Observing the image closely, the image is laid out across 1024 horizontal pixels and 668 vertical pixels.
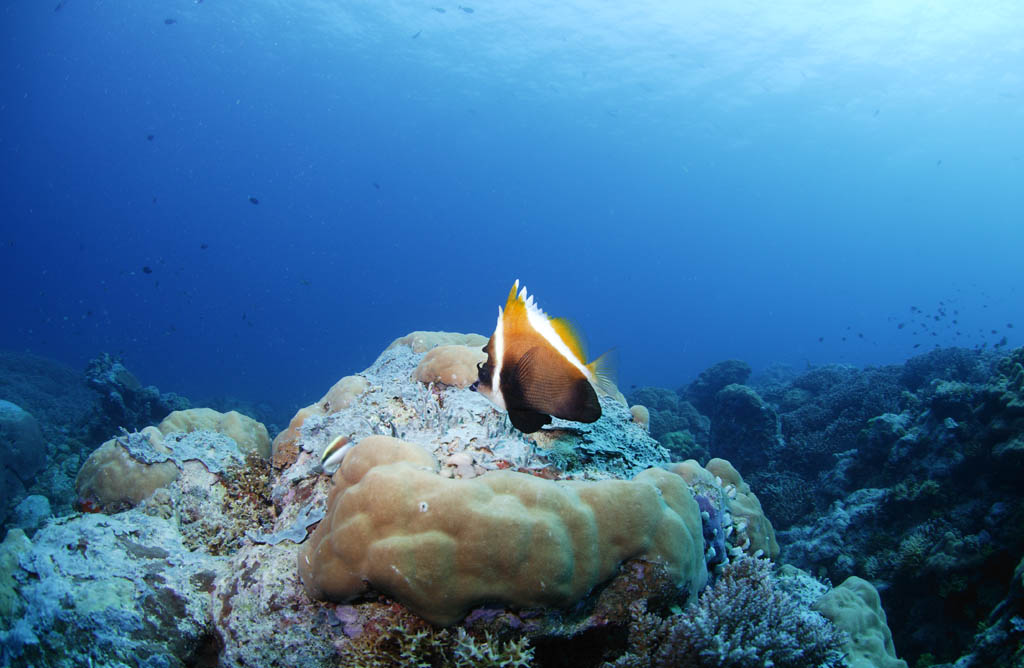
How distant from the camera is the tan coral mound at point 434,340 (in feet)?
18.4

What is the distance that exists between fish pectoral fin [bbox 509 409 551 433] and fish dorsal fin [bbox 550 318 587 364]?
30cm

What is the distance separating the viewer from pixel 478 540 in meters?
2.13

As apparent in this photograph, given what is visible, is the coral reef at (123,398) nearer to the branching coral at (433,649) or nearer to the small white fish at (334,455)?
the small white fish at (334,455)

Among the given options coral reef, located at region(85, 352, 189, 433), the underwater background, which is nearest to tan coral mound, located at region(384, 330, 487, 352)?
the underwater background

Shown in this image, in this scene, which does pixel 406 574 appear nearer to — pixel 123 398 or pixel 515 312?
pixel 515 312

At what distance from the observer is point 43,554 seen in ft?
8.69

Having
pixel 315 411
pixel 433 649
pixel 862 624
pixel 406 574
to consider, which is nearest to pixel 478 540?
pixel 406 574

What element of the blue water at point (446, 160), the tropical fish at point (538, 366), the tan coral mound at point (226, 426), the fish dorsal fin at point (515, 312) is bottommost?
the tropical fish at point (538, 366)

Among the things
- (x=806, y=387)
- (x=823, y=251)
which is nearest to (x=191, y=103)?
(x=806, y=387)

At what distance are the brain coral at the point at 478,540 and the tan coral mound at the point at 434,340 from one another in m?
3.12

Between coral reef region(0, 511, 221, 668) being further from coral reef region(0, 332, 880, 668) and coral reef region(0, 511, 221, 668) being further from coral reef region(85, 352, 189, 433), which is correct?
coral reef region(85, 352, 189, 433)

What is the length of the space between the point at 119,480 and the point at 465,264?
14242cm

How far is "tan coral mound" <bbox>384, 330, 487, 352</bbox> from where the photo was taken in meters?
5.60

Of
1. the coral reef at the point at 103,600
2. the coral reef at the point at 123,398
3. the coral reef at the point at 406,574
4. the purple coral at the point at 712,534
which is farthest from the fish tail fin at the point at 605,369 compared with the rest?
the coral reef at the point at 123,398
